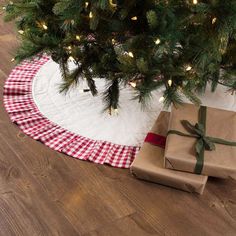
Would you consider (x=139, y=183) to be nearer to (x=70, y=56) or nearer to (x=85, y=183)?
(x=85, y=183)

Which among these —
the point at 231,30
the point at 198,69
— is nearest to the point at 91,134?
the point at 198,69

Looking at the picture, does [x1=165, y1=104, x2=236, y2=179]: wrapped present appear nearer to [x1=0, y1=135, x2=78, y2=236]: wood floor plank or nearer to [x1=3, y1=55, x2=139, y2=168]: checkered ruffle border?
[x1=3, y1=55, x2=139, y2=168]: checkered ruffle border

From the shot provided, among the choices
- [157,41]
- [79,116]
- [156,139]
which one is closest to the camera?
[157,41]

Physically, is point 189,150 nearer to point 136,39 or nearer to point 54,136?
point 136,39

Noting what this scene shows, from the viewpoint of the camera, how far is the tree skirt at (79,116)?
1436mm

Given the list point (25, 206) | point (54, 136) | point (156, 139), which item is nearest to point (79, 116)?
point (54, 136)

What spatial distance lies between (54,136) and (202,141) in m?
0.55

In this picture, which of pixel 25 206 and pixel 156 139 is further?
pixel 156 139

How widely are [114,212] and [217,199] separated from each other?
0.34 meters

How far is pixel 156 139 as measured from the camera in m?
1.38

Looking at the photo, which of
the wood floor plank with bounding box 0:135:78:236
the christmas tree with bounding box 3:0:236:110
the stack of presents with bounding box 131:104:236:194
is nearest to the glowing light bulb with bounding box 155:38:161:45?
the christmas tree with bounding box 3:0:236:110

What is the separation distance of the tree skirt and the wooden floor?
61 millimetres

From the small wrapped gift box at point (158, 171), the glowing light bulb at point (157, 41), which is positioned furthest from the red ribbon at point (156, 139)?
the glowing light bulb at point (157, 41)

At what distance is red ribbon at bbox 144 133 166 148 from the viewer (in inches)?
54.1
